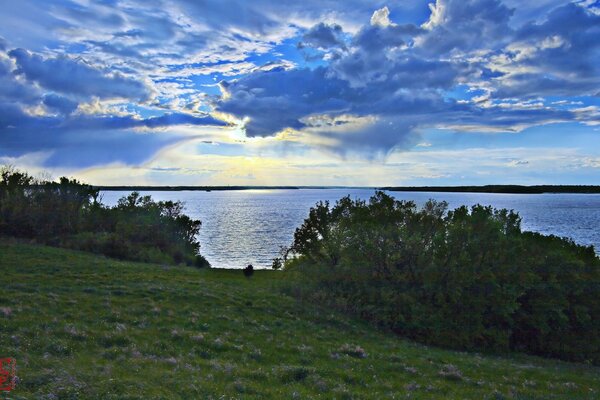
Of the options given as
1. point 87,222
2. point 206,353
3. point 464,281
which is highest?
point 87,222

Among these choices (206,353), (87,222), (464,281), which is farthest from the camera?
(87,222)

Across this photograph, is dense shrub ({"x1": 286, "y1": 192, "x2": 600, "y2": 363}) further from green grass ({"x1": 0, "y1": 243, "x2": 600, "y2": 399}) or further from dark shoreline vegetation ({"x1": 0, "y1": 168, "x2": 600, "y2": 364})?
green grass ({"x1": 0, "y1": 243, "x2": 600, "y2": 399})

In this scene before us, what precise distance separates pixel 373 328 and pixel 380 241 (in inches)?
322

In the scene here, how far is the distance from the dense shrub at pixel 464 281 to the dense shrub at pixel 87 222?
107ft

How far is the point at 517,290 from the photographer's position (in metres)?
34.3

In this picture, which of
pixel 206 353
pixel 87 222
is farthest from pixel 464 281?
pixel 87 222

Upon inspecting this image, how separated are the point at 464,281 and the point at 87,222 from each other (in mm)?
59904

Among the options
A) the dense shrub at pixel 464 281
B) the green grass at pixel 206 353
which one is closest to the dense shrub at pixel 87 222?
the green grass at pixel 206 353

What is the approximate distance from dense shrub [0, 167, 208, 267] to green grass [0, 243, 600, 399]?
2753 centimetres

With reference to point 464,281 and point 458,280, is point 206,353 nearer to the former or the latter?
point 458,280

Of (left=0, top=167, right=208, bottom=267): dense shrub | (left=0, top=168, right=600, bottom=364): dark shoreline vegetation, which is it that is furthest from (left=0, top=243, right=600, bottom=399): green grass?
(left=0, top=167, right=208, bottom=267): dense shrub

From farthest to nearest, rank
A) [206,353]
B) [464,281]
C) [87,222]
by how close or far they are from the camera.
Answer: [87,222] < [464,281] < [206,353]

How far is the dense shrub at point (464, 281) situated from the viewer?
33344mm

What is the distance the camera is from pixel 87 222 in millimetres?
69688
